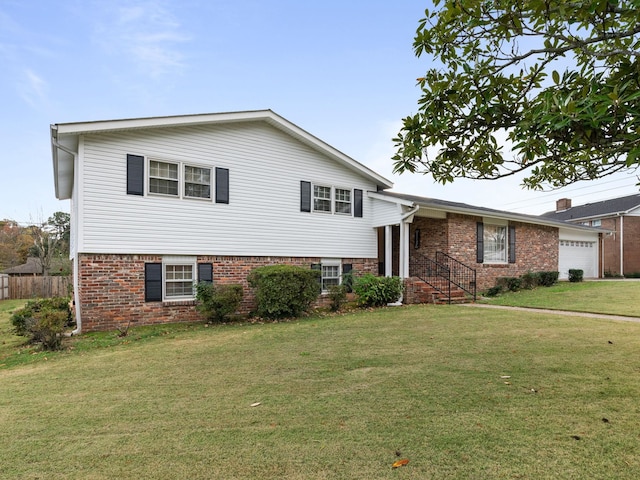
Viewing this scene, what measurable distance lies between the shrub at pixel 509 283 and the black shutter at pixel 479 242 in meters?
1.18

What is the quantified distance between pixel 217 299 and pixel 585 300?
37.6 ft

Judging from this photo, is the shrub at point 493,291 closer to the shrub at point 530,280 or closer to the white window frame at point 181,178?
the shrub at point 530,280

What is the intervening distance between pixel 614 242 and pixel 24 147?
37465 millimetres

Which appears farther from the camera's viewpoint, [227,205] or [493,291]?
[493,291]

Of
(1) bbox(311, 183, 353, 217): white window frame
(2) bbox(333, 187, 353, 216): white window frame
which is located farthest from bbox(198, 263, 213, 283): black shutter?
(2) bbox(333, 187, 353, 216): white window frame

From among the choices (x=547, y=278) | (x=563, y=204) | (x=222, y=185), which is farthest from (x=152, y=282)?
(x=563, y=204)

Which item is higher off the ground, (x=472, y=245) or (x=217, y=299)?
(x=472, y=245)

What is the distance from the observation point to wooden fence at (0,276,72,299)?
21505 millimetres

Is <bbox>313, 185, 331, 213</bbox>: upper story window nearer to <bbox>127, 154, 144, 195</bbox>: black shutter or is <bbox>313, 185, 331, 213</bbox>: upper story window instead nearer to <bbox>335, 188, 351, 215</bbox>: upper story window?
<bbox>335, 188, 351, 215</bbox>: upper story window

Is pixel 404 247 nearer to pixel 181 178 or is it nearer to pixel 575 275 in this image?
pixel 181 178

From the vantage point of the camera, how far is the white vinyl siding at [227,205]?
9.49m

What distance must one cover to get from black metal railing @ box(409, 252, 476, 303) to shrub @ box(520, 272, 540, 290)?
2.97m

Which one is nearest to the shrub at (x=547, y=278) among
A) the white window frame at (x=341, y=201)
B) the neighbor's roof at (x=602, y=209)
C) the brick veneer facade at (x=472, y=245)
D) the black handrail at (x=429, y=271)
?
the brick veneer facade at (x=472, y=245)

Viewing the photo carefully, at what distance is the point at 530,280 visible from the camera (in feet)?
54.7
